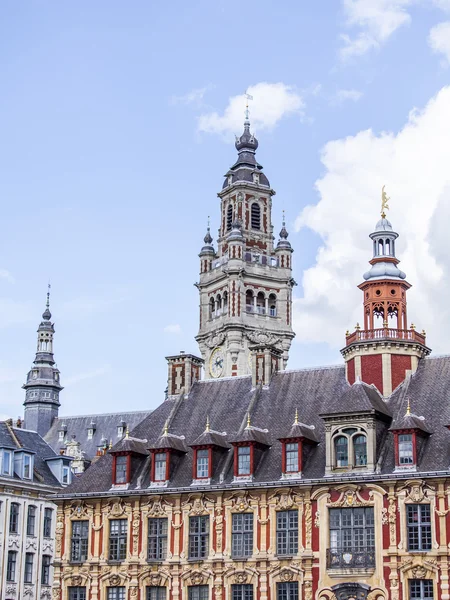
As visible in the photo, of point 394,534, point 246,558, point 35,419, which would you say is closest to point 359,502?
point 394,534

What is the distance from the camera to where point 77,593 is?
202 feet

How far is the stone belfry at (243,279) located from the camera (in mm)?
125750

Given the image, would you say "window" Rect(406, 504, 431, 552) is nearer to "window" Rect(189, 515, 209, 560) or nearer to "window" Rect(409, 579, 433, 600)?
"window" Rect(409, 579, 433, 600)

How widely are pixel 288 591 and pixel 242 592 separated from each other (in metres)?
2.50

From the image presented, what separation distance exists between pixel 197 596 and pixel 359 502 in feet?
32.9

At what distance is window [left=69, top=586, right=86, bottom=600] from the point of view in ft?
202

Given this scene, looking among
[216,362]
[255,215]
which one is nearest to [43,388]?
[216,362]

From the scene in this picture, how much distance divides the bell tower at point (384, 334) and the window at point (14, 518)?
26.0 metres

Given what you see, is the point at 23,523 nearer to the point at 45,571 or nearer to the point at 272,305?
the point at 45,571

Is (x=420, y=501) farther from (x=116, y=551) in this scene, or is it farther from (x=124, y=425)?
(x=124, y=425)

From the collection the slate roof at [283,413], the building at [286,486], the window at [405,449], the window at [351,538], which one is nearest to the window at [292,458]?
the building at [286,486]

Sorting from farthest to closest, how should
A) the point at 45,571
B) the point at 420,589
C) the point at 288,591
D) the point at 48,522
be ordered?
1. the point at 48,522
2. the point at 45,571
3. the point at 288,591
4. the point at 420,589

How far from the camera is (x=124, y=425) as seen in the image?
372 feet

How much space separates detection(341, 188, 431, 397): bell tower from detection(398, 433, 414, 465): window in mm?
5441
